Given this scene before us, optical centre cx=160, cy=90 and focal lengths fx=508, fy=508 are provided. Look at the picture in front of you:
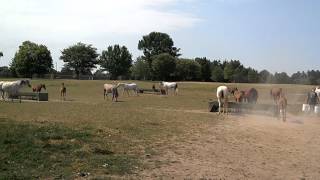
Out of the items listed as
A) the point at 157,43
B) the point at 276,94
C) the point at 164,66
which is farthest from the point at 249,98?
the point at 157,43

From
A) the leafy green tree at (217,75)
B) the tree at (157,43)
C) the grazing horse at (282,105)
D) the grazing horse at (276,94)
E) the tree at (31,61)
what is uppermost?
the tree at (157,43)

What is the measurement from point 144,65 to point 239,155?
381ft

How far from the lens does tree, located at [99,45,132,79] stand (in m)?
162

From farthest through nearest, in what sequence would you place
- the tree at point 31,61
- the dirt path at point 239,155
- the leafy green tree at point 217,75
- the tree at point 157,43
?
the tree at point 157,43
the leafy green tree at point 217,75
the tree at point 31,61
the dirt path at point 239,155

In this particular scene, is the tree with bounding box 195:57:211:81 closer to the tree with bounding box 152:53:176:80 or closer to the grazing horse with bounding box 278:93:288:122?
the tree with bounding box 152:53:176:80

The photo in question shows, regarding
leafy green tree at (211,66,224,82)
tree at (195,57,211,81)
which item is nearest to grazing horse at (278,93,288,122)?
leafy green tree at (211,66,224,82)

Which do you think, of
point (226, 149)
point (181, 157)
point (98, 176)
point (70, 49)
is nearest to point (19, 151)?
point (98, 176)

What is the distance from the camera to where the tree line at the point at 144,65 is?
127125mm

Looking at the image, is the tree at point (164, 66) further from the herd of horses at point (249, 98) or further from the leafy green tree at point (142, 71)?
the herd of horses at point (249, 98)

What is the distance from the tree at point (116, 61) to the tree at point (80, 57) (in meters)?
3.61

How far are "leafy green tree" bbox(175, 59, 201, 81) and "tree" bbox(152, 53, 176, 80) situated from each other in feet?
6.27

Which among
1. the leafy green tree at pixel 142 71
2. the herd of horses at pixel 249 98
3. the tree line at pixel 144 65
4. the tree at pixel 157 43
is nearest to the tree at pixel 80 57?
the tree line at pixel 144 65

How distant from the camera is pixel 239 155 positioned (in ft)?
56.3

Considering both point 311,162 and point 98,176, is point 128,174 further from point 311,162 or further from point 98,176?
point 311,162
